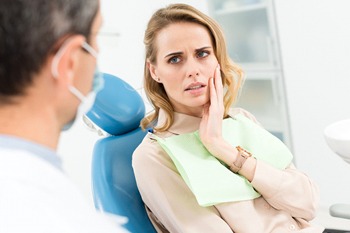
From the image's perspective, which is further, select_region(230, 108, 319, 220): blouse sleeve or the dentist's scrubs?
select_region(230, 108, 319, 220): blouse sleeve

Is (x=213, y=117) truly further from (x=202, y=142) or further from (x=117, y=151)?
(x=117, y=151)

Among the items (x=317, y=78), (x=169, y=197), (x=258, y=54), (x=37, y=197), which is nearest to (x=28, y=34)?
(x=37, y=197)

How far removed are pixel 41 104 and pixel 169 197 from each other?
66 centimetres

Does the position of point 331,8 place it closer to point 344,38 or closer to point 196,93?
point 344,38

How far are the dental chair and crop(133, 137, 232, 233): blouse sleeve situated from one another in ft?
0.20

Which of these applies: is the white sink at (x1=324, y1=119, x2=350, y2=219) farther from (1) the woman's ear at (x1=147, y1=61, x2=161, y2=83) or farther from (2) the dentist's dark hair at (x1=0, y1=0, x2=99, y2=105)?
(2) the dentist's dark hair at (x1=0, y1=0, x2=99, y2=105)

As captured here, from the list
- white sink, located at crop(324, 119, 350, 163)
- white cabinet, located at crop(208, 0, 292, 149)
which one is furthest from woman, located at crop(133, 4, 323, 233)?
white cabinet, located at crop(208, 0, 292, 149)

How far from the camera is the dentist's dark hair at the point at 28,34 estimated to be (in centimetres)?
60

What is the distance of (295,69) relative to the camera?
8.99ft

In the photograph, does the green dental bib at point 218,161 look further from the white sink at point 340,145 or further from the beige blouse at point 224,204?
the white sink at point 340,145

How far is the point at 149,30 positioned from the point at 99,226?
922mm

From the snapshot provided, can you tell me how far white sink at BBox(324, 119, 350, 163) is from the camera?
137 centimetres

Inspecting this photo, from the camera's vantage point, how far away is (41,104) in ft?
2.15

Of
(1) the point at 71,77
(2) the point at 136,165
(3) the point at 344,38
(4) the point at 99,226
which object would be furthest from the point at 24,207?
(3) the point at 344,38
